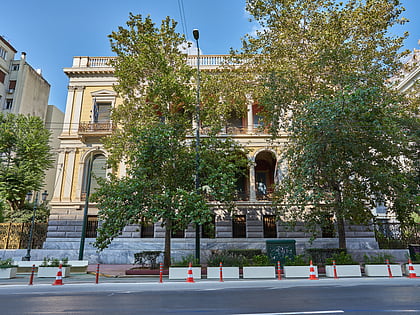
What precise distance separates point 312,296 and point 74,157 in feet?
72.0

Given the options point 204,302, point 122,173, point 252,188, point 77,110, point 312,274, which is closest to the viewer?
point 204,302

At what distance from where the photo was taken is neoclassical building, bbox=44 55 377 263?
21.8 m

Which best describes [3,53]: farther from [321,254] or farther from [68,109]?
A: [321,254]

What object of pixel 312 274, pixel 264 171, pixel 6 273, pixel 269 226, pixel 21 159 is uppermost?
pixel 21 159

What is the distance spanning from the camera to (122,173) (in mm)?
24250

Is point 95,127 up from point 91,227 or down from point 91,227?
up

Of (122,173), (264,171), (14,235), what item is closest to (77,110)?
(122,173)

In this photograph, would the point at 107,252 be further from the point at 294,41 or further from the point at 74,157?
the point at 294,41

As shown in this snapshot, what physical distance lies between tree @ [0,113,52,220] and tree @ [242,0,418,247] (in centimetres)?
1923

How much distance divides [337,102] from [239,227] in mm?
12472

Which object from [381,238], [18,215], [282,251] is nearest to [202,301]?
[282,251]

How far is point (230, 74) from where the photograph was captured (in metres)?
20.2

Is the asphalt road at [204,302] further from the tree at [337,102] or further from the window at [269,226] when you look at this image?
the window at [269,226]

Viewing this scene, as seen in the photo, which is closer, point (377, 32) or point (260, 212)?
point (377, 32)
